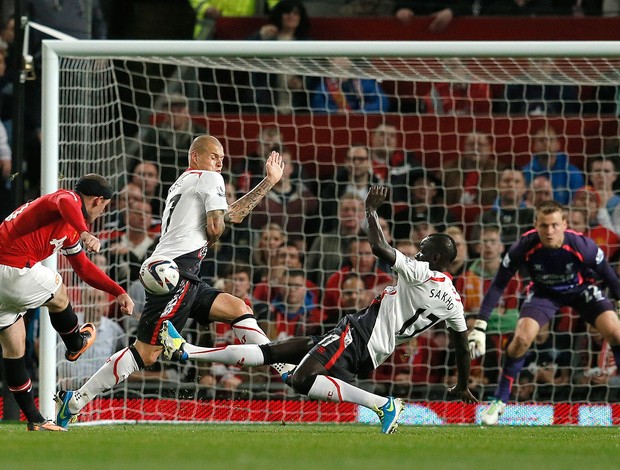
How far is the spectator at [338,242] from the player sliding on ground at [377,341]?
365 cm

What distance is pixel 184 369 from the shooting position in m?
11.7

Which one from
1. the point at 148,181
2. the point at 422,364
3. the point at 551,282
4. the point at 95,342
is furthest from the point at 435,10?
the point at 95,342

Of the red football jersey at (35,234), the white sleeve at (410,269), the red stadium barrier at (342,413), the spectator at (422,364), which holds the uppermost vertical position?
the red football jersey at (35,234)

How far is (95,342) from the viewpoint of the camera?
1088 cm

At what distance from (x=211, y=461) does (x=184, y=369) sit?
6129mm

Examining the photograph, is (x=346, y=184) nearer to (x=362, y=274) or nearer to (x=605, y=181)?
(x=362, y=274)

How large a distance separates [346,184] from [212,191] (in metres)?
4.19

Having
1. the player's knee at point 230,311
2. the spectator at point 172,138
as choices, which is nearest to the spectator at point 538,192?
the spectator at point 172,138

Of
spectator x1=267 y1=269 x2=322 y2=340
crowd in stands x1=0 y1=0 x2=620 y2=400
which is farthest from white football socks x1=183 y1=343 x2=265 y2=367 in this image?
spectator x1=267 y1=269 x2=322 y2=340

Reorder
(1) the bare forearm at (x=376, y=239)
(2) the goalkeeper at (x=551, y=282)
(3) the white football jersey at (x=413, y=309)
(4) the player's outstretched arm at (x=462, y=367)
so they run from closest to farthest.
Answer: (1) the bare forearm at (x=376, y=239)
(3) the white football jersey at (x=413, y=309)
(4) the player's outstretched arm at (x=462, y=367)
(2) the goalkeeper at (x=551, y=282)

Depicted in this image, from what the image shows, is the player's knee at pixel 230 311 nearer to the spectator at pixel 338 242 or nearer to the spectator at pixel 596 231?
the spectator at pixel 338 242

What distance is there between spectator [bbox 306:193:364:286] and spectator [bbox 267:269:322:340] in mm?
435

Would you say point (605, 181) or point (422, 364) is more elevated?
point (605, 181)

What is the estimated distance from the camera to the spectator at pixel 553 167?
1234cm
